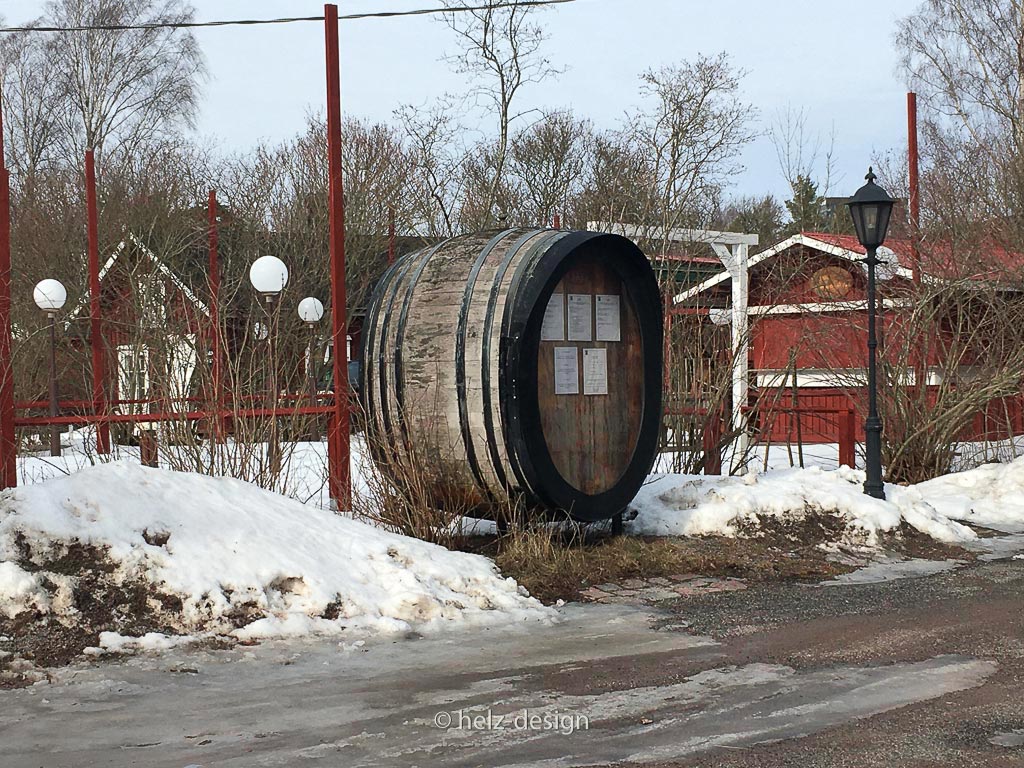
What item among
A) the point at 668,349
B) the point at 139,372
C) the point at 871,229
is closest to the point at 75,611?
the point at 139,372

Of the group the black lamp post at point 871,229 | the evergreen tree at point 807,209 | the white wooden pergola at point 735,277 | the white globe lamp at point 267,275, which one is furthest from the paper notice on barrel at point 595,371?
the evergreen tree at point 807,209

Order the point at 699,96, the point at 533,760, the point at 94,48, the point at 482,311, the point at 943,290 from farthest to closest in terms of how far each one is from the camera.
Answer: the point at 94,48 → the point at 699,96 → the point at 943,290 → the point at 482,311 → the point at 533,760

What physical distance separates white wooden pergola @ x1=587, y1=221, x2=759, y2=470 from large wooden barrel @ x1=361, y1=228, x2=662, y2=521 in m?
2.72

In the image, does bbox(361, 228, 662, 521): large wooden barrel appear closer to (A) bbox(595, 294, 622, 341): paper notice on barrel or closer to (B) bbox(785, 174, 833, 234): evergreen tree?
(A) bbox(595, 294, 622, 341): paper notice on barrel

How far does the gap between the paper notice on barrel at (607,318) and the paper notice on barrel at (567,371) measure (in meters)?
0.32

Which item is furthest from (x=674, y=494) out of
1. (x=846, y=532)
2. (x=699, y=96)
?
(x=699, y=96)

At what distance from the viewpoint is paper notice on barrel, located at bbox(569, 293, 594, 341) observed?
9281 mm

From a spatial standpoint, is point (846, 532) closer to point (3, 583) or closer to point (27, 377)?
point (3, 583)

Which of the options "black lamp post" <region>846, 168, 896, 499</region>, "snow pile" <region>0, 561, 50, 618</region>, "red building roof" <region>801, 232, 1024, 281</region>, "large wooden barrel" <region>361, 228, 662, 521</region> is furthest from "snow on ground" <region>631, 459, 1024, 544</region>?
"red building roof" <region>801, 232, 1024, 281</region>

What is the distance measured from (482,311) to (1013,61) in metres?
23.9

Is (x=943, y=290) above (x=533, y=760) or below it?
above

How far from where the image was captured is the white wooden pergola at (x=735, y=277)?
1265 cm

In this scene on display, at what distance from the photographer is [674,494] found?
10.2 metres

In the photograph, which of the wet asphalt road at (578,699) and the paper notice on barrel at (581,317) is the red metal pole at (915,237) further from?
the wet asphalt road at (578,699)
